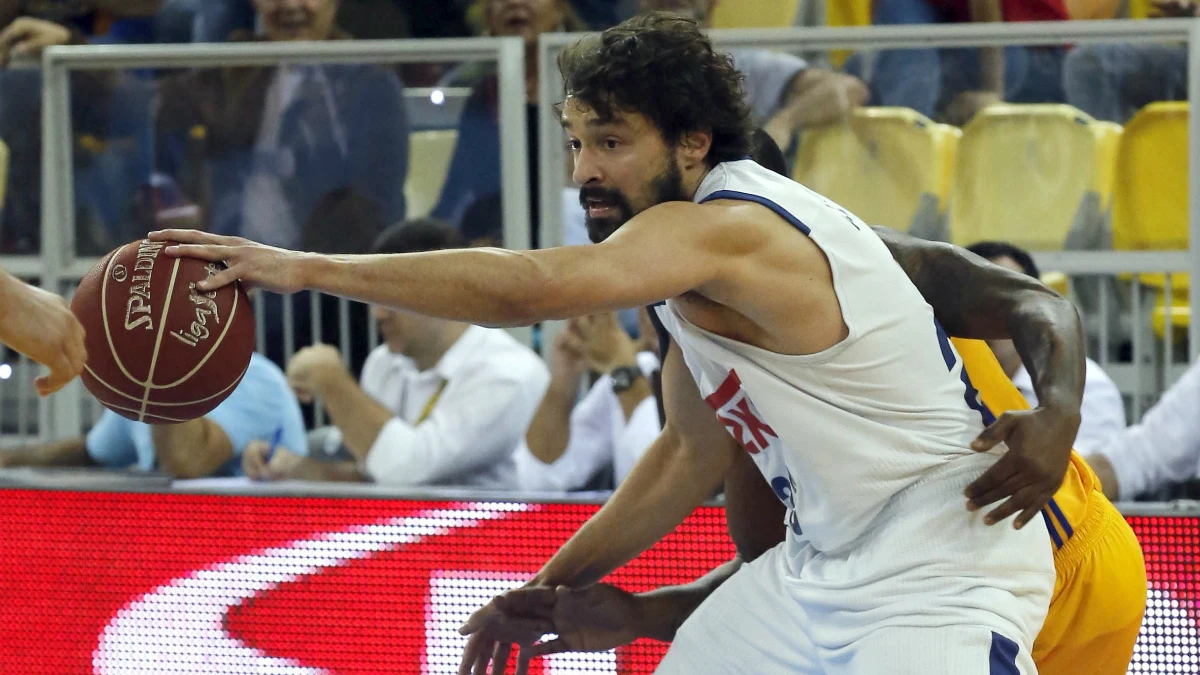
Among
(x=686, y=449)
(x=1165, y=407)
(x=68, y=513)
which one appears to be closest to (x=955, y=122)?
(x=1165, y=407)

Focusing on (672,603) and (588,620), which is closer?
(588,620)

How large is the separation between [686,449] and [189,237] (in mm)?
1170

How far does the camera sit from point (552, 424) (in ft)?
15.2

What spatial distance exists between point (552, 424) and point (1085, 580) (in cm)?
237

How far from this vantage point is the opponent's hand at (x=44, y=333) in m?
2.19

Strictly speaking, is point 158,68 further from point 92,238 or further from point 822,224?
point 822,224

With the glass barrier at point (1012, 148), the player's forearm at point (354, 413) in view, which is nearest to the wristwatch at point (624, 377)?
the player's forearm at point (354, 413)

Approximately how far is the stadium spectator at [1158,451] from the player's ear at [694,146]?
222 centimetres

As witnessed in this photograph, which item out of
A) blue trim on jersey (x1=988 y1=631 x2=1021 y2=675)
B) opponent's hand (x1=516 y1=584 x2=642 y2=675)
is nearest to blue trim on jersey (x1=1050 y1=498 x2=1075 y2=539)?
blue trim on jersey (x1=988 y1=631 x2=1021 y2=675)

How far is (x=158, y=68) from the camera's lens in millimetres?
5152

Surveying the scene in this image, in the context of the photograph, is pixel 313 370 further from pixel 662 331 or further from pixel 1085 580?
pixel 1085 580

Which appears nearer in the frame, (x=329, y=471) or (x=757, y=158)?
(x=757, y=158)

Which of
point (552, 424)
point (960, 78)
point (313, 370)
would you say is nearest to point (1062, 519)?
point (552, 424)

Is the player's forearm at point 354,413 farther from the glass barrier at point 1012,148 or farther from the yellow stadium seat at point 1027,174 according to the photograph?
the yellow stadium seat at point 1027,174
